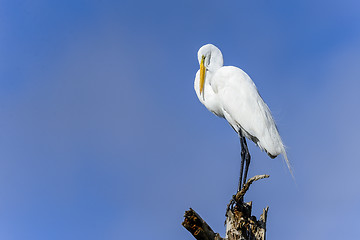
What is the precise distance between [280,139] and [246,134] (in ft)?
2.29

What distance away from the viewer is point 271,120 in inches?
380

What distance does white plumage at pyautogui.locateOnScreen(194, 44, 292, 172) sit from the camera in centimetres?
941

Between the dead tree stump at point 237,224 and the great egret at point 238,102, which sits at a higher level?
the great egret at point 238,102

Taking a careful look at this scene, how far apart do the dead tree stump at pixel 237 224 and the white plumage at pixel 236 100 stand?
6.39 feet

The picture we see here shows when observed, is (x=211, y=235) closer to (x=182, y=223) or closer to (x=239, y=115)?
(x=182, y=223)

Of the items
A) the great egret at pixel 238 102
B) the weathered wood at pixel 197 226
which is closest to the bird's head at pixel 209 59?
the great egret at pixel 238 102

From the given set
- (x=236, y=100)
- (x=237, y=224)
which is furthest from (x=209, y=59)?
(x=237, y=224)

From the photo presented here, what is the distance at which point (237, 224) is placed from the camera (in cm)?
718

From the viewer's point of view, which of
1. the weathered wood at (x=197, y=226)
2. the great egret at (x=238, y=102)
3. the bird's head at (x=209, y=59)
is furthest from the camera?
the bird's head at (x=209, y=59)

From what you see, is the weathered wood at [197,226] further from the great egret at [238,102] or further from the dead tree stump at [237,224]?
the great egret at [238,102]

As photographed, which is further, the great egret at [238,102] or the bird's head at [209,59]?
the bird's head at [209,59]

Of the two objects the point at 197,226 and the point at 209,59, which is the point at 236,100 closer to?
the point at 209,59

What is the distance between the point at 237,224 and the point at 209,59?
4.18 metres

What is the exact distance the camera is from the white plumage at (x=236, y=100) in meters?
9.41
